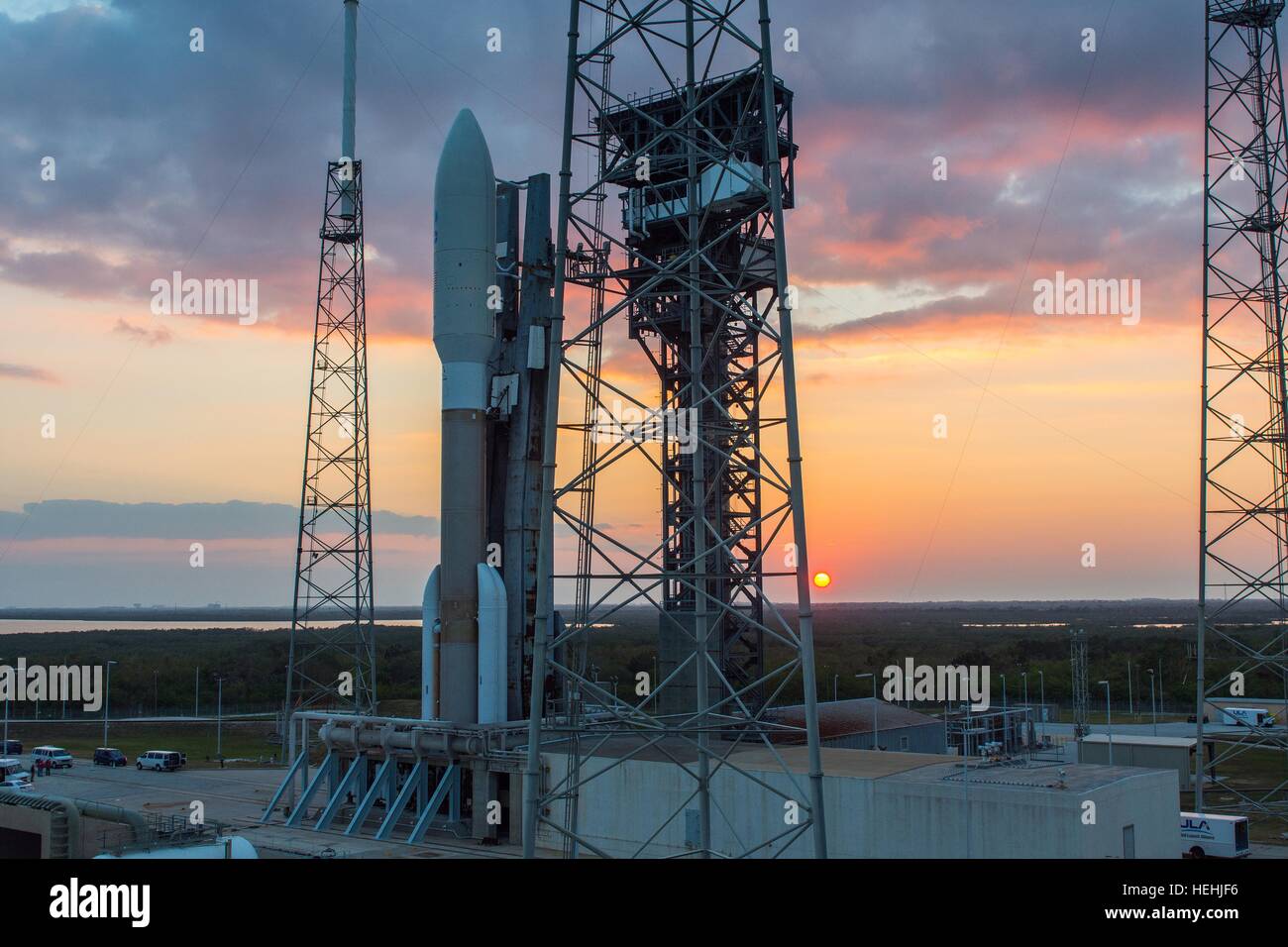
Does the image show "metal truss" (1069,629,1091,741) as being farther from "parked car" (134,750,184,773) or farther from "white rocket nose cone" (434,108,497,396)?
"parked car" (134,750,184,773)

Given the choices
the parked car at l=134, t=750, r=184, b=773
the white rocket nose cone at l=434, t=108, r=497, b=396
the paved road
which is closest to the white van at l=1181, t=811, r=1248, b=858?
the paved road

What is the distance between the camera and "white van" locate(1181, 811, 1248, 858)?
30.8 m

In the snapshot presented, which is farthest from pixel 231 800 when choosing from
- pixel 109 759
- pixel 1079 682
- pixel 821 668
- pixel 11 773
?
pixel 821 668

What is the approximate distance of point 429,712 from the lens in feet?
125

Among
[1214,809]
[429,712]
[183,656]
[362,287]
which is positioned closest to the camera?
[1214,809]

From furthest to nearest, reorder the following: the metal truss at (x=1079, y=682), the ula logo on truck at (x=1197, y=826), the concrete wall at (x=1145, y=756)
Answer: the metal truss at (x=1079, y=682)
the concrete wall at (x=1145, y=756)
the ula logo on truck at (x=1197, y=826)

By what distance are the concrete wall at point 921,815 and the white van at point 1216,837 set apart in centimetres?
530

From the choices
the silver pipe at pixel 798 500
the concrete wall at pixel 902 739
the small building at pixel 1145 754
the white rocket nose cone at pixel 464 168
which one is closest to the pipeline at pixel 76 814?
the silver pipe at pixel 798 500

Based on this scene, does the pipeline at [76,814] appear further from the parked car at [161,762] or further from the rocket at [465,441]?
the parked car at [161,762]

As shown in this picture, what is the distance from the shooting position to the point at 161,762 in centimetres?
5300

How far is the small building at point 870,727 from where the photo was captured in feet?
133
